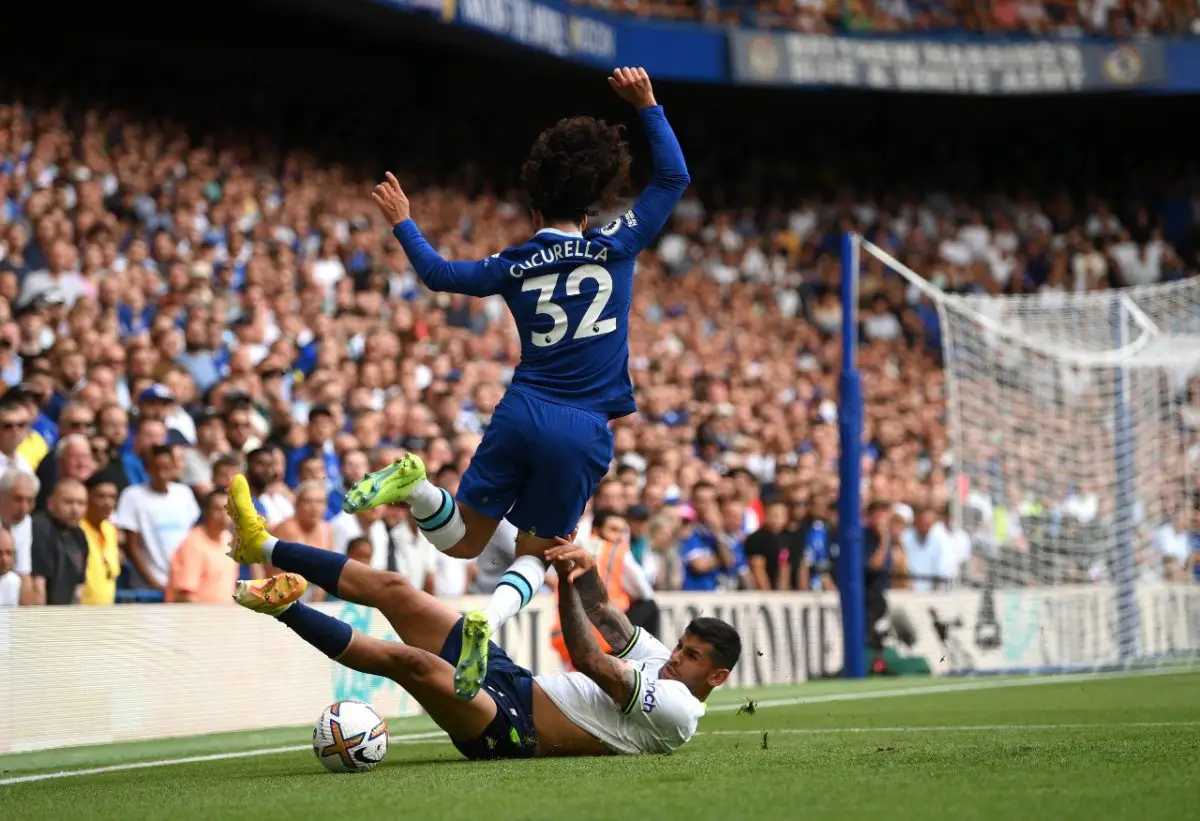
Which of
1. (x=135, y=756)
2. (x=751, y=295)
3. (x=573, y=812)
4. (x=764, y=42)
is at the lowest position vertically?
(x=135, y=756)

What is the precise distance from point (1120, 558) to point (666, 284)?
8.71 m

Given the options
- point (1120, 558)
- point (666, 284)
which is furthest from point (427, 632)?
point (666, 284)

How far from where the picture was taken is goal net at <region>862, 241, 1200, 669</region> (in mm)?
16719

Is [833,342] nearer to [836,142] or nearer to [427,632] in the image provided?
[836,142]

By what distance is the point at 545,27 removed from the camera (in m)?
22.9

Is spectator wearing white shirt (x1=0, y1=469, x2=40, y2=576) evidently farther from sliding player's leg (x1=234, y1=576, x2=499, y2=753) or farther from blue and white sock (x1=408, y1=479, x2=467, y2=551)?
blue and white sock (x1=408, y1=479, x2=467, y2=551)

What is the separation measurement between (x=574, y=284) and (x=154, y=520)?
16.1ft

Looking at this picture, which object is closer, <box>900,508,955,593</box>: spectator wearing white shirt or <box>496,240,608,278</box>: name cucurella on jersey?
<box>496,240,608,278</box>: name cucurella on jersey

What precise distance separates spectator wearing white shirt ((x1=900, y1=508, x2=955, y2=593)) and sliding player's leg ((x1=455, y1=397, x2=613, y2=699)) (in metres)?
10.7

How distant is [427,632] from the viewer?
7.33m

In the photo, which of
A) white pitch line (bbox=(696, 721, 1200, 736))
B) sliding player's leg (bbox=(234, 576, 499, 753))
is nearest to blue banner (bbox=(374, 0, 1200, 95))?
white pitch line (bbox=(696, 721, 1200, 736))

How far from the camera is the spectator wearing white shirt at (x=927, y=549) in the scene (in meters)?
17.2

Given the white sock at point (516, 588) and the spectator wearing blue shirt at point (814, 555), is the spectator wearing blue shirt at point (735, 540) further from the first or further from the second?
the white sock at point (516, 588)

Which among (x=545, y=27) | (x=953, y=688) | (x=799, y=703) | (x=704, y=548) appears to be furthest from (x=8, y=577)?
(x=545, y=27)
